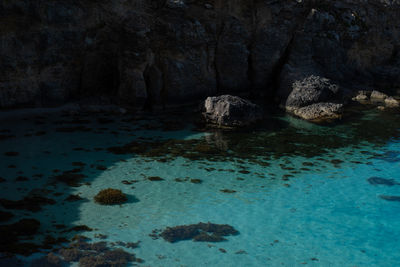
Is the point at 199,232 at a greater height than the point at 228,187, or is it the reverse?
the point at 228,187

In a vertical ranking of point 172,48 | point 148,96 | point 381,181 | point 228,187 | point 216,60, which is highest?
point 172,48

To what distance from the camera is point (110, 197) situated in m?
19.2

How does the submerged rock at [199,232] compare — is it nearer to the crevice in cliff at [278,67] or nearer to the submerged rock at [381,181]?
the submerged rock at [381,181]

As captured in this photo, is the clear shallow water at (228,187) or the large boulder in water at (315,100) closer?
the clear shallow water at (228,187)

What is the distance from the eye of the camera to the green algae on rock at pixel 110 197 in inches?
748

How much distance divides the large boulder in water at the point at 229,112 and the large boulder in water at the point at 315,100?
6.38 metres

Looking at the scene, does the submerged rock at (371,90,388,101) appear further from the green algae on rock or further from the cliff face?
the green algae on rock

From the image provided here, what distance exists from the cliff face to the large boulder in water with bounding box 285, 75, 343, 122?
9.36 ft

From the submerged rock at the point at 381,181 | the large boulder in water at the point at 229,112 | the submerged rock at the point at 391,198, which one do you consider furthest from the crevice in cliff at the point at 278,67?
the submerged rock at the point at 391,198

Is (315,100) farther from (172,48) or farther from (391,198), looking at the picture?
(391,198)

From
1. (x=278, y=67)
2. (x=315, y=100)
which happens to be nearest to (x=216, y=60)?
(x=278, y=67)

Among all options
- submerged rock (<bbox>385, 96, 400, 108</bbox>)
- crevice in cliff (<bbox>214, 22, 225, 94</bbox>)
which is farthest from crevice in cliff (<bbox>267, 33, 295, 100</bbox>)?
submerged rock (<bbox>385, 96, 400, 108</bbox>)

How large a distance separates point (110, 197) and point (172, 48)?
74.1 feet

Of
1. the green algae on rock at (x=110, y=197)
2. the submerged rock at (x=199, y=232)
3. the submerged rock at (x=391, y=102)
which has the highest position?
the submerged rock at (x=391, y=102)
